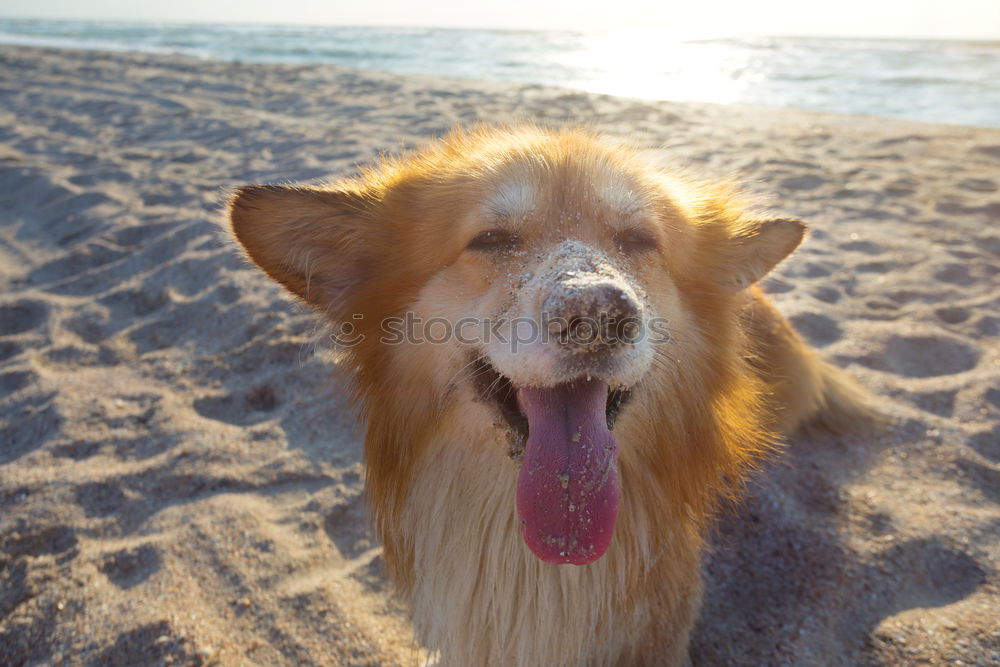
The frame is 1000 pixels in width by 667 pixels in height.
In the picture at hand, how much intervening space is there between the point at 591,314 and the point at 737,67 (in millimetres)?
17201

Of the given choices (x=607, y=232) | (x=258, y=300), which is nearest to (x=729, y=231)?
(x=607, y=232)

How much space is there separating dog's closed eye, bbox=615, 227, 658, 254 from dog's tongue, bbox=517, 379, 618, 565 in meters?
0.45

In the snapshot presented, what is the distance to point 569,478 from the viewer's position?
1.50m

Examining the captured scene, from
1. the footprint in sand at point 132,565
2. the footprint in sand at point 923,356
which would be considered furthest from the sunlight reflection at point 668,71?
the footprint in sand at point 132,565

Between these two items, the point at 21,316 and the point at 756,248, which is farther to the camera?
the point at 21,316

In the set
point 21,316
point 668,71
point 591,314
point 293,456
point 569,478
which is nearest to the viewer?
point 591,314

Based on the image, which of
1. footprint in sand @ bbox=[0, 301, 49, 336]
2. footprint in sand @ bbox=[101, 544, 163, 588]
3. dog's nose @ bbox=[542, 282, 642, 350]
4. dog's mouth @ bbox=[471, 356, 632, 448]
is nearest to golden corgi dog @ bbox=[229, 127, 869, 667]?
dog's mouth @ bbox=[471, 356, 632, 448]

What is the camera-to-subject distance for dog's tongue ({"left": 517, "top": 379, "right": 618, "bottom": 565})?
151cm

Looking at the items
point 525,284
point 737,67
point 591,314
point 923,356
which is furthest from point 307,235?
point 737,67

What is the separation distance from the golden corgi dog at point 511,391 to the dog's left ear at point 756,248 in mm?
18

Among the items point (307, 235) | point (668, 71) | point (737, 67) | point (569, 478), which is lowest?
point (668, 71)

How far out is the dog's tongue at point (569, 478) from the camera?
59.4 inches

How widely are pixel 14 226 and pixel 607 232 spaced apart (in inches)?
209

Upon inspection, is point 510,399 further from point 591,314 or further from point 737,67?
point 737,67
